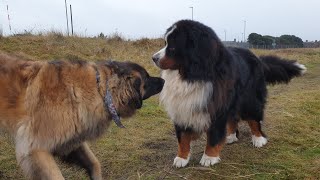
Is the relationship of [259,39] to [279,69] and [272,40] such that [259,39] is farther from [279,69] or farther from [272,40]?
[279,69]

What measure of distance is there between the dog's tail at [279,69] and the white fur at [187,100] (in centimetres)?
162

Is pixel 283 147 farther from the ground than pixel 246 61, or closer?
closer

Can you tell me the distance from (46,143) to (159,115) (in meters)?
3.70

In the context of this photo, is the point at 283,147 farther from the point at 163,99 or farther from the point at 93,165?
the point at 93,165

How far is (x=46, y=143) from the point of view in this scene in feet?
10.7

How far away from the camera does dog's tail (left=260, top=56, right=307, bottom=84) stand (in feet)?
17.8

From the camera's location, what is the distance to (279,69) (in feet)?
17.9

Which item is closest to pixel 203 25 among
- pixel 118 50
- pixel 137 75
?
pixel 137 75

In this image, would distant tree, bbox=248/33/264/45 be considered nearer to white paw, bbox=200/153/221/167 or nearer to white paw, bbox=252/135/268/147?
white paw, bbox=252/135/268/147

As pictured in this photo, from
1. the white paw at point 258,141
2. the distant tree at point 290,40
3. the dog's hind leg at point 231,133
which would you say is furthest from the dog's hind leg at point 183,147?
the distant tree at point 290,40

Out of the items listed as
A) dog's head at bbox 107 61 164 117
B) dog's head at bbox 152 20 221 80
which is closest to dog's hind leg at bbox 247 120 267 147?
dog's head at bbox 152 20 221 80

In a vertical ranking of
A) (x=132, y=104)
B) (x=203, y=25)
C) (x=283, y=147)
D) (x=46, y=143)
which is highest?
(x=203, y=25)

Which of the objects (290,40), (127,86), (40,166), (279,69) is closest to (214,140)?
(127,86)

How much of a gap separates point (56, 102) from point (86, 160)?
0.84 meters
